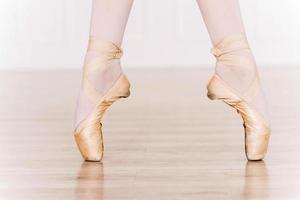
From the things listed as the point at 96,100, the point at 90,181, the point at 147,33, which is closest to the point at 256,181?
A: the point at 90,181

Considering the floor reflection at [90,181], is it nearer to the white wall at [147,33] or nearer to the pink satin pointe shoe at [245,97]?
the pink satin pointe shoe at [245,97]

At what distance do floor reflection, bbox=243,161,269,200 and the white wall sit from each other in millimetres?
3145

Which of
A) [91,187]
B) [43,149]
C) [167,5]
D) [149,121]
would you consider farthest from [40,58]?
[91,187]

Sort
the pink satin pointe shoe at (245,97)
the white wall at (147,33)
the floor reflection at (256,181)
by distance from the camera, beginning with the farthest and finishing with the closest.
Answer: the white wall at (147,33), the pink satin pointe shoe at (245,97), the floor reflection at (256,181)

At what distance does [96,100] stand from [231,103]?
222 millimetres

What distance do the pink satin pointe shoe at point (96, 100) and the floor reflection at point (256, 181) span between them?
0.82 feet

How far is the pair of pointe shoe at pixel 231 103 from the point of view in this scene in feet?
4.54

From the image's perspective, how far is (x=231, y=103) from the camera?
1.41 m

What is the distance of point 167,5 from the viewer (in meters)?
4.49

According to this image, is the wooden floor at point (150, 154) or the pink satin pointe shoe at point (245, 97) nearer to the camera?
the wooden floor at point (150, 154)

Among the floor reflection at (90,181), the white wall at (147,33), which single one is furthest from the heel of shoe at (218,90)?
the white wall at (147,33)

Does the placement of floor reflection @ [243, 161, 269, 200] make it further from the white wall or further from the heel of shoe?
the white wall

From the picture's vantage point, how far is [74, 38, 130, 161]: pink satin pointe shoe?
1.39 m

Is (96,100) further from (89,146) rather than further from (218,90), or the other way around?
(218,90)
